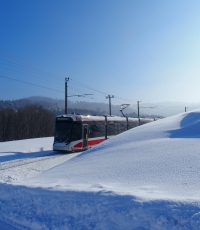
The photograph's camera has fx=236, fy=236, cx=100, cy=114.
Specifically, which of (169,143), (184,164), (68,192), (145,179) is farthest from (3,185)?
(169,143)

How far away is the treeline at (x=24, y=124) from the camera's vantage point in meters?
63.1

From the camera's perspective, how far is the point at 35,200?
16.6 feet

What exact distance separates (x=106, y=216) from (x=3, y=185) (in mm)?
3210

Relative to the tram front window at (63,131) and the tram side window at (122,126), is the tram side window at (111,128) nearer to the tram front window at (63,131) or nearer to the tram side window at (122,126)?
the tram side window at (122,126)

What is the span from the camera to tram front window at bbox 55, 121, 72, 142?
57.9 ft

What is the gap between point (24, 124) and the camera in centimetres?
6406

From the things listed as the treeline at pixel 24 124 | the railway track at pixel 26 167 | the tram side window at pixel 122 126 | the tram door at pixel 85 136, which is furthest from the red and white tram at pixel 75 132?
the treeline at pixel 24 124

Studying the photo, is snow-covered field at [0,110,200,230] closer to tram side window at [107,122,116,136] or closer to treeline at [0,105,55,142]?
tram side window at [107,122,116,136]

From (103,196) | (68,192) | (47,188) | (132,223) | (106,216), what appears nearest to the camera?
(132,223)

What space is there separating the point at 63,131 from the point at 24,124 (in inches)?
1953

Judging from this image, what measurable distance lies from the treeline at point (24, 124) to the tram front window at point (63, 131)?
158 ft

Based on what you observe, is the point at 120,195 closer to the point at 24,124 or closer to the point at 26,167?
the point at 26,167

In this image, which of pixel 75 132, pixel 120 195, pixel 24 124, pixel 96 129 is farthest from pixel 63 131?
pixel 24 124

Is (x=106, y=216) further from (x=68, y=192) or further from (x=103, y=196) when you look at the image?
(x=68, y=192)
